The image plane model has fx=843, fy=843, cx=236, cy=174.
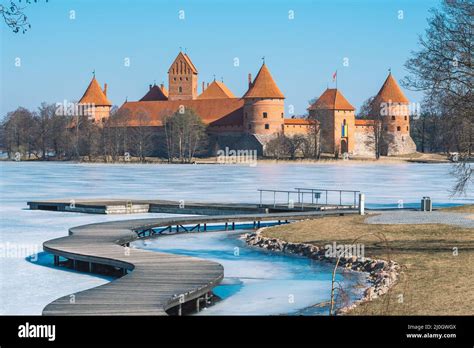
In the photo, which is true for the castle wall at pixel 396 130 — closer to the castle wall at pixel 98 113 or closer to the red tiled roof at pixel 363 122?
the red tiled roof at pixel 363 122

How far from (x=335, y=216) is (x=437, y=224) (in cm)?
406

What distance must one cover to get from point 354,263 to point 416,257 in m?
1.01

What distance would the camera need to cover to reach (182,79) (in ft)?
329

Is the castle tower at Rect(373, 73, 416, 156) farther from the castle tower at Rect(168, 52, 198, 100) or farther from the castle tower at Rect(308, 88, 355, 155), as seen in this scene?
the castle tower at Rect(168, 52, 198, 100)

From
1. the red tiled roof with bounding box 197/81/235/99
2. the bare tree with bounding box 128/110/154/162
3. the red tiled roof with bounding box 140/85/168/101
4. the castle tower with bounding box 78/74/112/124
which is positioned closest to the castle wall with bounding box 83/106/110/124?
the castle tower with bounding box 78/74/112/124

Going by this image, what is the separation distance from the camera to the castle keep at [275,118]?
3184 inches

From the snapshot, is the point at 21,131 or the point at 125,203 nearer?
the point at 125,203

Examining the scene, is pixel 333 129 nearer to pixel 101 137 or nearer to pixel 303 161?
pixel 303 161

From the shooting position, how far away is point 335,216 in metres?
20.6

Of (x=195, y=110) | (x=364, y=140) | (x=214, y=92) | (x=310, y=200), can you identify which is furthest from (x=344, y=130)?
(x=310, y=200)

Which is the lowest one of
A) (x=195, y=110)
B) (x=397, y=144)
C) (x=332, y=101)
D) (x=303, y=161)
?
(x=303, y=161)

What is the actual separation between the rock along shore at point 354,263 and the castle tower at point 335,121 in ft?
206
